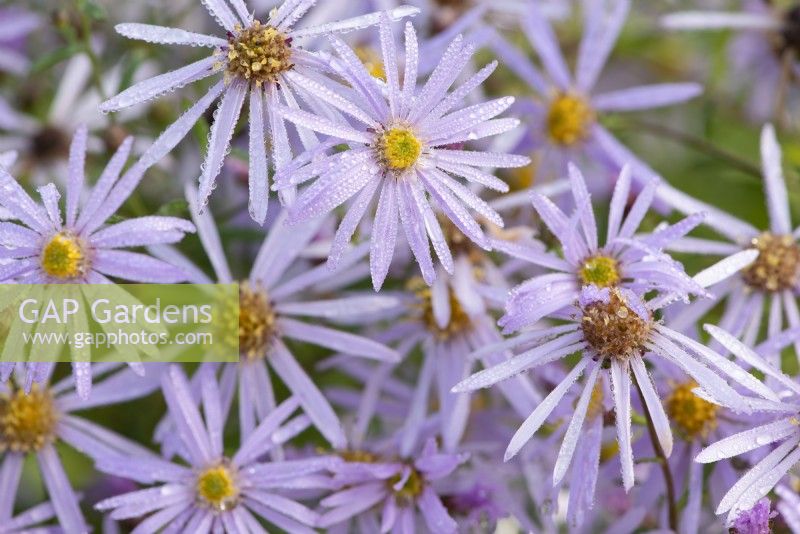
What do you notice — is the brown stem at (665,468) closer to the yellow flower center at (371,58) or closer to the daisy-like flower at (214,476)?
the daisy-like flower at (214,476)

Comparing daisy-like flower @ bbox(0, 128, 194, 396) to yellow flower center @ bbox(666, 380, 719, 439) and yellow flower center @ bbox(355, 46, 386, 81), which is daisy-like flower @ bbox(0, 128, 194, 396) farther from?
yellow flower center @ bbox(666, 380, 719, 439)

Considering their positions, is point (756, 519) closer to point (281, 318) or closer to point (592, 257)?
point (592, 257)

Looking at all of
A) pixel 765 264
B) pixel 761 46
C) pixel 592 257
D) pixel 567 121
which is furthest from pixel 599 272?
pixel 761 46

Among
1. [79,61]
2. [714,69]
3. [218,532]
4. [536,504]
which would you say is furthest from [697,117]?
[218,532]

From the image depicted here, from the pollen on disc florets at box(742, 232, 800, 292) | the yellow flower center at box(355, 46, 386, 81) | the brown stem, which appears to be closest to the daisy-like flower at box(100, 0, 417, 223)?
the yellow flower center at box(355, 46, 386, 81)

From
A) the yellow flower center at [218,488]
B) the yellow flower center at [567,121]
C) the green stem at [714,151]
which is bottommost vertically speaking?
the yellow flower center at [218,488]

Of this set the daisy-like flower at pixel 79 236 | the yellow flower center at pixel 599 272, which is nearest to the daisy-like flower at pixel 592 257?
the yellow flower center at pixel 599 272

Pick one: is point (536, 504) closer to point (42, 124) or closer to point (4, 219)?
point (4, 219)

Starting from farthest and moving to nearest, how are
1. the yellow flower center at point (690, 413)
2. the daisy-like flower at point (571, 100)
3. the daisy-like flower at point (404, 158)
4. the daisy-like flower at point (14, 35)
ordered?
the daisy-like flower at point (14, 35), the daisy-like flower at point (571, 100), the yellow flower center at point (690, 413), the daisy-like flower at point (404, 158)
